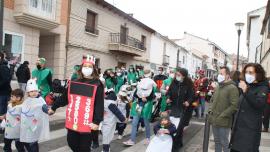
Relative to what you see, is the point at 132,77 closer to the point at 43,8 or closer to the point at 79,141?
the point at 43,8

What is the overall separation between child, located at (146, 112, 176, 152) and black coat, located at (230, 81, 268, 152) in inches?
58.8

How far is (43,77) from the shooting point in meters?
8.16

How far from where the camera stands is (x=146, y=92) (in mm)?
7598

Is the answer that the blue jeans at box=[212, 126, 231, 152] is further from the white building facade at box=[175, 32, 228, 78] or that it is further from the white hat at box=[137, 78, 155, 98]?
the white building facade at box=[175, 32, 228, 78]

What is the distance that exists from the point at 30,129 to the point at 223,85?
3168 mm

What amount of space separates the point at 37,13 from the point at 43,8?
51 cm

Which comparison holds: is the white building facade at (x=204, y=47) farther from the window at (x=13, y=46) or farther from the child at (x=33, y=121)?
the child at (x=33, y=121)

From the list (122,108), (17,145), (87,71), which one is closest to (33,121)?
(17,145)

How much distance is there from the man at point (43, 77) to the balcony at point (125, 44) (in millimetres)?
13365

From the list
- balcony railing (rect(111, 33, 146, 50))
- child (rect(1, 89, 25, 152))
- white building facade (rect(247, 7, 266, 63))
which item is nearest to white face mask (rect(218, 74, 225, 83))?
child (rect(1, 89, 25, 152))

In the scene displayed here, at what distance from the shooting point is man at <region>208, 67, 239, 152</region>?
17.7 ft

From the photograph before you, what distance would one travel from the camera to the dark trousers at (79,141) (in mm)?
4164

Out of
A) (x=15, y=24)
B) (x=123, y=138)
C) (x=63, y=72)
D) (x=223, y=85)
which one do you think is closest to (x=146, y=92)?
(x=123, y=138)

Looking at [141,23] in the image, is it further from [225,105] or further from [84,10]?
[225,105]
